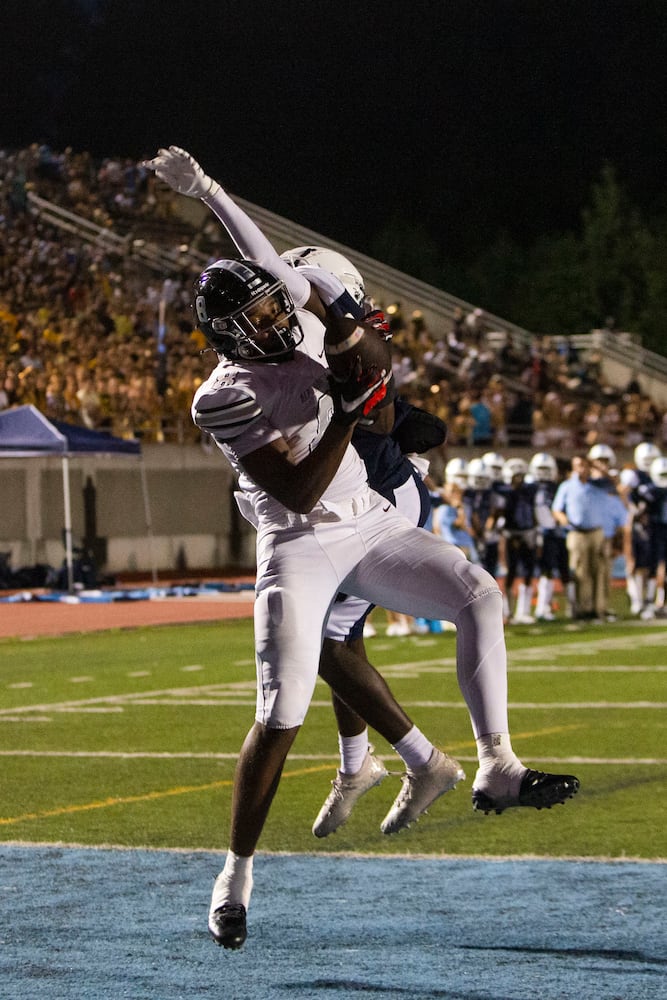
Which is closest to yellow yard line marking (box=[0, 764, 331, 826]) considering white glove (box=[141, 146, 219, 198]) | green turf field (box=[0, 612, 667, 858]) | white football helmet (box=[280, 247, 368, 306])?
green turf field (box=[0, 612, 667, 858])

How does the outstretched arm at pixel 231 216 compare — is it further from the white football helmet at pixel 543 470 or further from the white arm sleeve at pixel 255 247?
the white football helmet at pixel 543 470

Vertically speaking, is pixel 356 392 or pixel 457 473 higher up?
pixel 356 392

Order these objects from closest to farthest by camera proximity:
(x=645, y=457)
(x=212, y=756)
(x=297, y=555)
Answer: (x=297, y=555), (x=212, y=756), (x=645, y=457)

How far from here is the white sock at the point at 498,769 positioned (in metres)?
4.80

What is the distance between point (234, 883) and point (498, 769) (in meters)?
0.81

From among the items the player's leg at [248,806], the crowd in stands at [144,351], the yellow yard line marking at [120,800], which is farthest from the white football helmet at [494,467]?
the player's leg at [248,806]

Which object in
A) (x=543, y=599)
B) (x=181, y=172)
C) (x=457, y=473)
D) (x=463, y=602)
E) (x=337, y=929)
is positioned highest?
(x=181, y=172)

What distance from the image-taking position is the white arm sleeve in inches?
197

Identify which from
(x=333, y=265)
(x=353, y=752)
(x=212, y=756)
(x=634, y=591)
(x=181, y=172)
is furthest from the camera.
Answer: (x=634, y=591)

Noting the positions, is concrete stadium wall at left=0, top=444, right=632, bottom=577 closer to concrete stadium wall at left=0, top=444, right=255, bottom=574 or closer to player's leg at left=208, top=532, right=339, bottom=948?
concrete stadium wall at left=0, top=444, right=255, bottom=574

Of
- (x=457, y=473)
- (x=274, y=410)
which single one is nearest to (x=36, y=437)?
(x=457, y=473)

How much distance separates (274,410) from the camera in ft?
16.3

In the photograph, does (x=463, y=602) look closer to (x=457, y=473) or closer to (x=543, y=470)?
(x=457, y=473)

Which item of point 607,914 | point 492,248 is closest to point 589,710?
point 607,914
